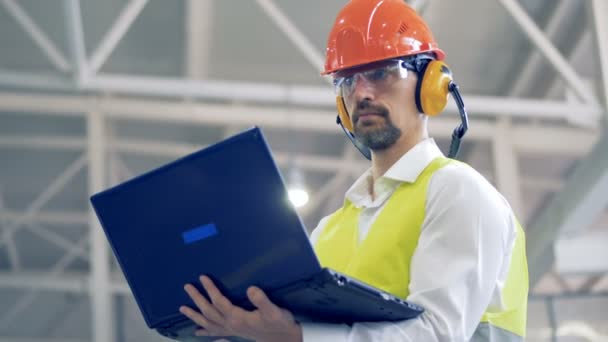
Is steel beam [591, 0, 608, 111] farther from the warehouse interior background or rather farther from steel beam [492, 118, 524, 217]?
steel beam [492, 118, 524, 217]

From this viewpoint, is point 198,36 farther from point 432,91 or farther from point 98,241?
point 432,91

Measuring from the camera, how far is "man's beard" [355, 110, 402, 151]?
2621 millimetres

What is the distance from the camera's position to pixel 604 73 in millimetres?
7469

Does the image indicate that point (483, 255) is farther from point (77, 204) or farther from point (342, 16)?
point (77, 204)

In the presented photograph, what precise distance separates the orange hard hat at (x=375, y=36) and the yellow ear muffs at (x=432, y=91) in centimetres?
8

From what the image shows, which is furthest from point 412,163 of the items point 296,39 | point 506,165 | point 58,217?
point 58,217

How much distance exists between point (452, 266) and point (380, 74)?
744 millimetres

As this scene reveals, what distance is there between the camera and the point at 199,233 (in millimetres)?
2039

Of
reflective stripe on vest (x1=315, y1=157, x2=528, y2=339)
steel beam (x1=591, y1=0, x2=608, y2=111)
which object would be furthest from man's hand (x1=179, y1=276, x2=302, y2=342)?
steel beam (x1=591, y1=0, x2=608, y2=111)

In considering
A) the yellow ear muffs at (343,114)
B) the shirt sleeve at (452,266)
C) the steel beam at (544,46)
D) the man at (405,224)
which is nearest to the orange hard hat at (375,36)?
the man at (405,224)

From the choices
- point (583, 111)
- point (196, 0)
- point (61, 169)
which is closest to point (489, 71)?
point (583, 111)

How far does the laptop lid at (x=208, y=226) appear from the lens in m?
1.92

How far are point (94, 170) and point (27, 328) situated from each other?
5351mm

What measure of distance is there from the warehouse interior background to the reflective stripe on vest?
15.9 feet
